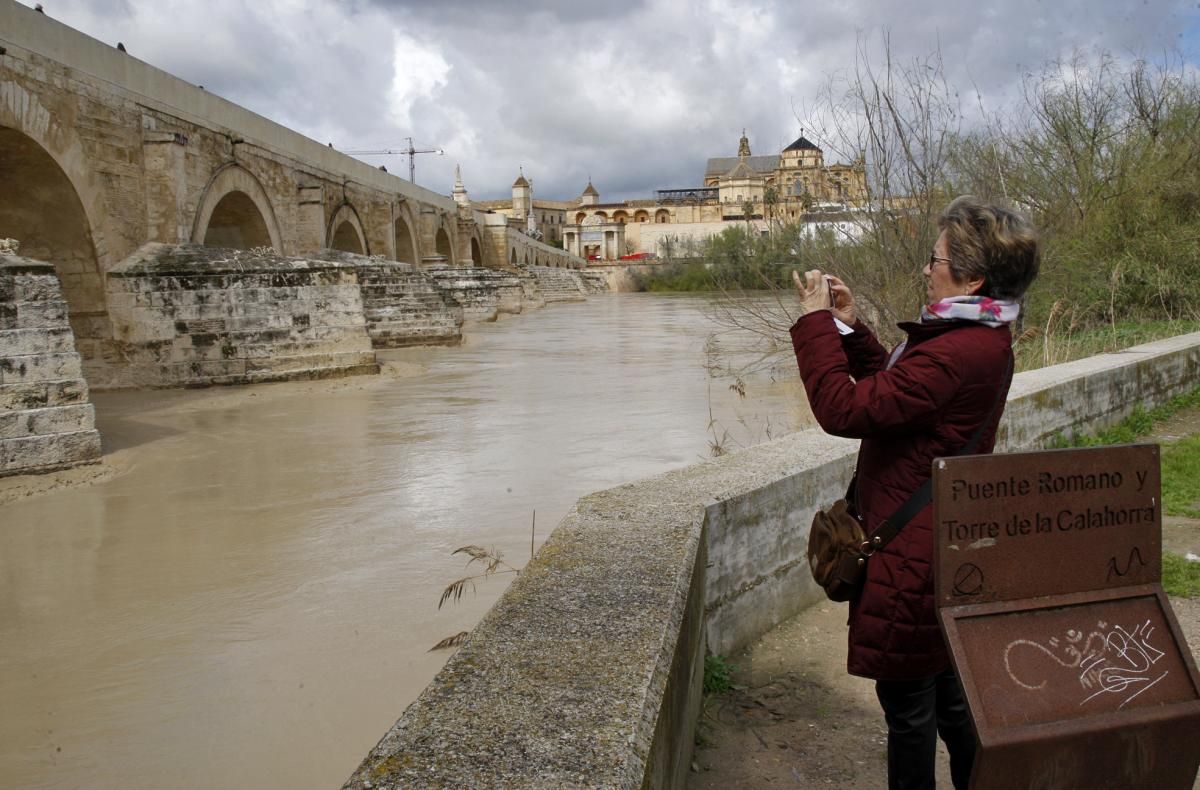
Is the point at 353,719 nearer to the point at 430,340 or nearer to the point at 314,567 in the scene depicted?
the point at 314,567

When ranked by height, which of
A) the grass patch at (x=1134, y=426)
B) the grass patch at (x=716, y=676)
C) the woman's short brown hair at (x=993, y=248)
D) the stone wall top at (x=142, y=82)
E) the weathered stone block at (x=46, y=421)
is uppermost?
the stone wall top at (x=142, y=82)

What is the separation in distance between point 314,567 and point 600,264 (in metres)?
58.2

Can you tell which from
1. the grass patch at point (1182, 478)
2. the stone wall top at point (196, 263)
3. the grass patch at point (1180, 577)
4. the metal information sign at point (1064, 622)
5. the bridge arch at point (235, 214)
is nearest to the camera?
the metal information sign at point (1064, 622)

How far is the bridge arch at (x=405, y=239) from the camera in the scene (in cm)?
2850

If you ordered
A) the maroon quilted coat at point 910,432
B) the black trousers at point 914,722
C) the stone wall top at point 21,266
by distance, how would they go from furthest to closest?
the stone wall top at point 21,266 → the black trousers at point 914,722 → the maroon quilted coat at point 910,432

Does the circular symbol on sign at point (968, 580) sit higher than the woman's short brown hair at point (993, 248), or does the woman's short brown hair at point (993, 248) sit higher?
the woman's short brown hair at point (993, 248)

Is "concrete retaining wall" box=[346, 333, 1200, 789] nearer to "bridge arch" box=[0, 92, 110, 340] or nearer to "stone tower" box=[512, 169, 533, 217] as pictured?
"bridge arch" box=[0, 92, 110, 340]

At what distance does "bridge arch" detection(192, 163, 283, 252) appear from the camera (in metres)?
14.3

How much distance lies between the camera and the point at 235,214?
17.1 metres

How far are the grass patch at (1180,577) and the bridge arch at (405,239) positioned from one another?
1027 inches

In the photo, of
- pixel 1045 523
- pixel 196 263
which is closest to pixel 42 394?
pixel 196 263

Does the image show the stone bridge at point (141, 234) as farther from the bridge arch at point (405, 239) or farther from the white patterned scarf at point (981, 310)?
the bridge arch at point (405, 239)

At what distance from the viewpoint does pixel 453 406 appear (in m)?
9.66

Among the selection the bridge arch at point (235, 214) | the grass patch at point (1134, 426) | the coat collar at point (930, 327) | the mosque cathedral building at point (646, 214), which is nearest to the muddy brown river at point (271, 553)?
the coat collar at point (930, 327)
